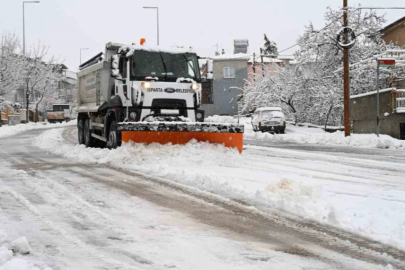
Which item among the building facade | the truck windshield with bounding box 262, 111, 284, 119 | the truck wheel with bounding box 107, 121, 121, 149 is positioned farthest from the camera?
the building facade

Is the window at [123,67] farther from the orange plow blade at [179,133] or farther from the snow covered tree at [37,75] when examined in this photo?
the snow covered tree at [37,75]

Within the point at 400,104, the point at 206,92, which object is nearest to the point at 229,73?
the point at 400,104

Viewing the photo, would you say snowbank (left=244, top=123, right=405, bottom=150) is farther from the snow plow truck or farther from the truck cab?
the truck cab

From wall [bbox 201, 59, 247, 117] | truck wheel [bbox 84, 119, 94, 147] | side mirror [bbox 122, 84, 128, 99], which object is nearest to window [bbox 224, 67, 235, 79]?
wall [bbox 201, 59, 247, 117]

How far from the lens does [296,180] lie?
26.5ft

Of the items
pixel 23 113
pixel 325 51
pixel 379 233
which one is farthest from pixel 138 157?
pixel 23 113

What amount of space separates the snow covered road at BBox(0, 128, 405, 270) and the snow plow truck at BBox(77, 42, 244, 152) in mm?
3589

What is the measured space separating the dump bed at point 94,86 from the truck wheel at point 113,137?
115cm

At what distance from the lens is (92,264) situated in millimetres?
3779

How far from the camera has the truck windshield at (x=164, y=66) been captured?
12.8m

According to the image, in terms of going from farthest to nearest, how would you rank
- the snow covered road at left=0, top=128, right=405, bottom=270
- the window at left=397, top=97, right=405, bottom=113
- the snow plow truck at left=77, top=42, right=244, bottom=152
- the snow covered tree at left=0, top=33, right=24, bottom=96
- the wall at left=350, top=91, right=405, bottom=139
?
the snow covered tree at left=0, top=33, right=24, bottom=96 → the wall at left=350, top=91, right=405, bottom=139 → the window at left=397, top=97, right=405, bottom=113 → the snow plow truck at left=77, top=42, right=244, bottom=152 → the snow covered road at left=0, top=128, right=405, bottom=270

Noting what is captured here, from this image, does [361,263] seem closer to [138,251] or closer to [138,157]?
[138,251]

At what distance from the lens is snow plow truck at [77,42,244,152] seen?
38.3 feet

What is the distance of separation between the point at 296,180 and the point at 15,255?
513 cm
